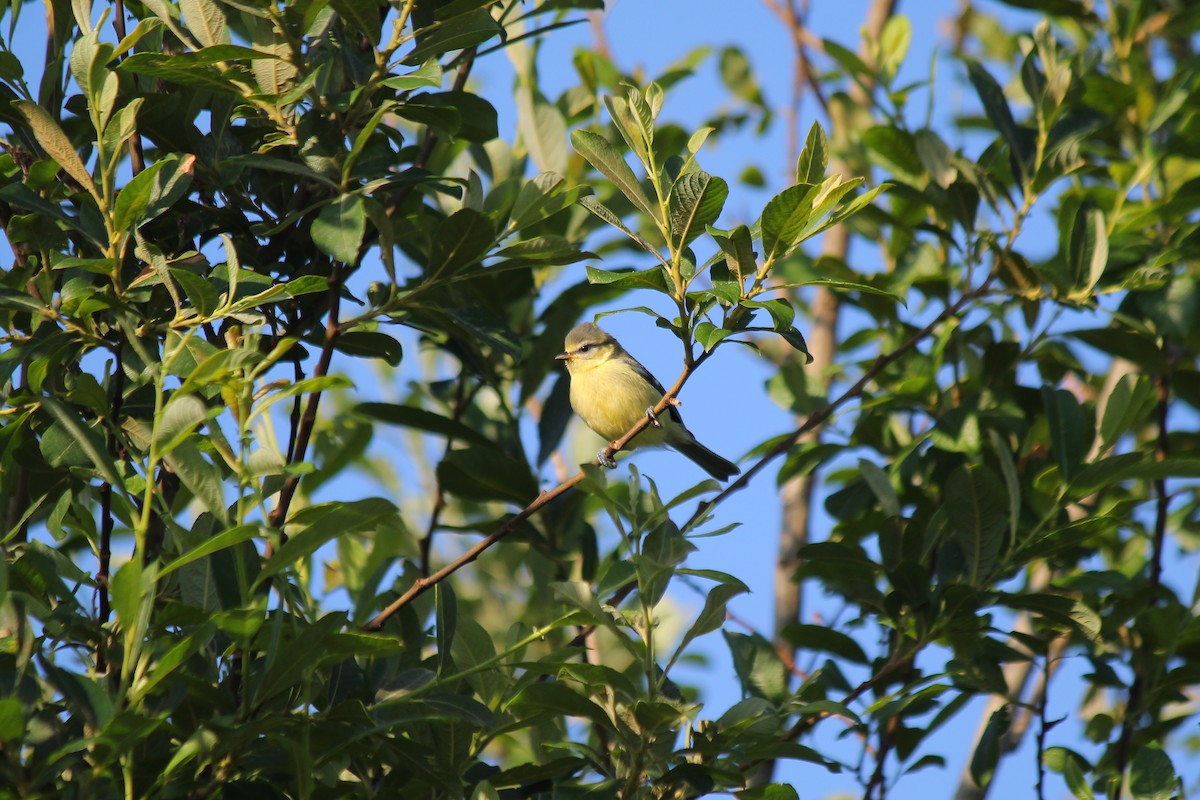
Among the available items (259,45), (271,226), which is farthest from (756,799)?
(259,45)

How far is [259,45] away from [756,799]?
214 centimetres

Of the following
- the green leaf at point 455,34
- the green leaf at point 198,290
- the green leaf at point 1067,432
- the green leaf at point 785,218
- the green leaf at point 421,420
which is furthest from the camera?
the green leaf at point 421,420

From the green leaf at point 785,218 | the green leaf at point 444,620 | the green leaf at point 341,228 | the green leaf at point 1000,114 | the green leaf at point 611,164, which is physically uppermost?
the green leaf at point 1000,114

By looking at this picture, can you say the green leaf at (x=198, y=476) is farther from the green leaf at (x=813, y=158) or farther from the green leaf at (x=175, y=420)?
the green leaf at (x=813, y=158)

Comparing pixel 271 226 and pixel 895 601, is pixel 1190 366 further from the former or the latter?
pixel 271 226

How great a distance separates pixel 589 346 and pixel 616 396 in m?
0.43

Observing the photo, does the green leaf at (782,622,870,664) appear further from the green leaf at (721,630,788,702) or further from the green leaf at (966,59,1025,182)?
the green leaf at (966,59,1025,182)

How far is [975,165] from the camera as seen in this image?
3977 millimetres

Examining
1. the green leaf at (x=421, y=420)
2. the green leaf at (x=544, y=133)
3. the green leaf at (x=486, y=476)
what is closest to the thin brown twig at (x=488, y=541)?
the green leaf at (x=486, y=476)

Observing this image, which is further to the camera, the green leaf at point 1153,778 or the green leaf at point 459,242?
the green leaf at point 1153,778

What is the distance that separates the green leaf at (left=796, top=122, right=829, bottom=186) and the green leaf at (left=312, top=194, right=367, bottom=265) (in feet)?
3.22

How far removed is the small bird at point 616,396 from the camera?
18.4 feet

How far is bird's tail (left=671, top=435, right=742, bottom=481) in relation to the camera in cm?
643

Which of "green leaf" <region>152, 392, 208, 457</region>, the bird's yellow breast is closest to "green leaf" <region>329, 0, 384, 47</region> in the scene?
"green leaf" <region>152, 392, 208, 457</region>
